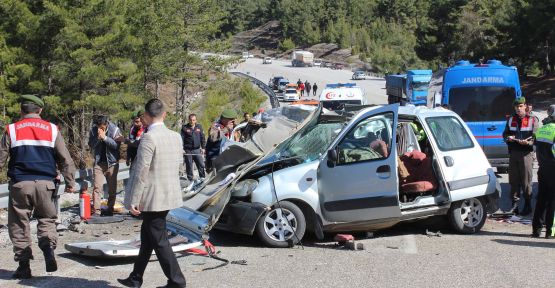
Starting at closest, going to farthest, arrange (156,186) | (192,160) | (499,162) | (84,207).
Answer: (156,186)
(84,207)
(192,160)
(499,162)

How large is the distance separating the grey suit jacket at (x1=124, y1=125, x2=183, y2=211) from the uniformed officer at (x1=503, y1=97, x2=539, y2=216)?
273 inches

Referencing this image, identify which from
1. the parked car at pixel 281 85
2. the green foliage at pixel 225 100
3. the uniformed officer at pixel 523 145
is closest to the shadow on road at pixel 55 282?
the uniformed officer at pixel 523 145

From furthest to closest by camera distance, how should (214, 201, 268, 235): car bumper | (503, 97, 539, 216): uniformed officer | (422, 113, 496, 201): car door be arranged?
(503, 97, 539, 216): uniformed officer → (422, 113, 496, 201): car door → (214, 201, 268, 235): car bumper

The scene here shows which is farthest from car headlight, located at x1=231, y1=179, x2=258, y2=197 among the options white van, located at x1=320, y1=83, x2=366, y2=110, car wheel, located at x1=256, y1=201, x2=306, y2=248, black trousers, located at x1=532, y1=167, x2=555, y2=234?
white van, located at x1=320, y1=83, x2=366, y2=110

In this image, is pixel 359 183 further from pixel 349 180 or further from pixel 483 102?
pixel 483 102

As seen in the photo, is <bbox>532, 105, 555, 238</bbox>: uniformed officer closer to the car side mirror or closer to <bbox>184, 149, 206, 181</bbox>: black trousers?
the car side mirror

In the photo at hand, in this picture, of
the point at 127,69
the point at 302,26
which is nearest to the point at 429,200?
the point at 127,69

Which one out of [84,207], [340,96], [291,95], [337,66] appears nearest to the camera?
[84,207]

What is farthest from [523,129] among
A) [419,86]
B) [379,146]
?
[419,86]

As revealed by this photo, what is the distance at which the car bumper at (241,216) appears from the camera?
862 centimetres

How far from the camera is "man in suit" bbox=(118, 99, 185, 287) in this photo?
19.9ft

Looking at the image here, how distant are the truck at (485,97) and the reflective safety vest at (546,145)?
241 inches

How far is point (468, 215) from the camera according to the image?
951cm

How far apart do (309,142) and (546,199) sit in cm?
329
